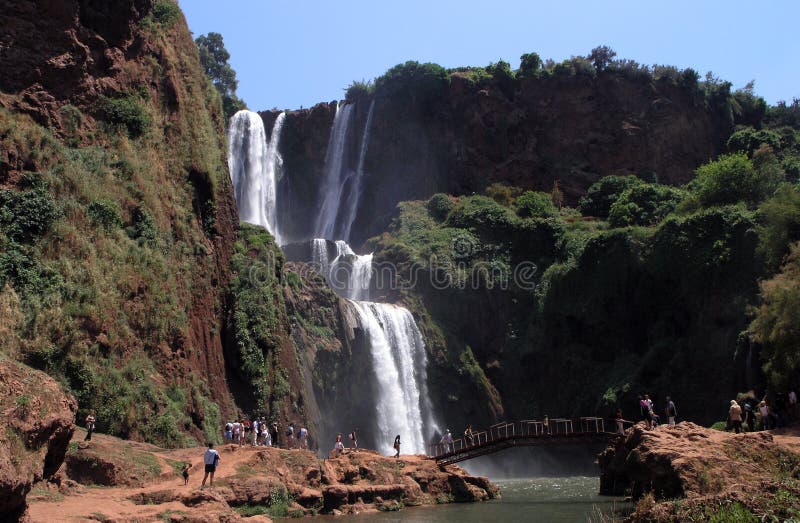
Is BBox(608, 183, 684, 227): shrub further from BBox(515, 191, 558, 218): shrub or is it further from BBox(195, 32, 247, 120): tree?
BBox(195, 32, 247, 120): tree

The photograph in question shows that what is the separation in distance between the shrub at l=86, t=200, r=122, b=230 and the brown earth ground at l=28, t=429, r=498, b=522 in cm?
830

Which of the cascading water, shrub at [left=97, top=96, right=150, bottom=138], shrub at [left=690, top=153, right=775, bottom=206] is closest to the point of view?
shrub at [left=97, top=96, right=150, bottom=138]

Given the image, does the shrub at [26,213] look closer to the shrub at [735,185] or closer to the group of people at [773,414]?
the group of people at [773,414]

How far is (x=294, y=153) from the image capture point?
73250mm

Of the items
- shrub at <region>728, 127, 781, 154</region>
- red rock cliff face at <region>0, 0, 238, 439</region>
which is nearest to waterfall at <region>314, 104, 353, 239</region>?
red rock cliff face at <region>0, 0, 238, 439</region>

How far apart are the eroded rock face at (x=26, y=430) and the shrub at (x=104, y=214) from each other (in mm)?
13323

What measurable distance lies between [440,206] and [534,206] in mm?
7675

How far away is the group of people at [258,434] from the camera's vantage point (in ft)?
92.9

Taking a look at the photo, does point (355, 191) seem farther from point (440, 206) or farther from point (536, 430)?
point (536, 430)

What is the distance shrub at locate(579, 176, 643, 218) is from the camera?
6172 cm

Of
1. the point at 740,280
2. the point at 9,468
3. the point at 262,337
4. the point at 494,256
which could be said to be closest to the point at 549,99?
the point at 494,256

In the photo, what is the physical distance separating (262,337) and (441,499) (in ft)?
35.3

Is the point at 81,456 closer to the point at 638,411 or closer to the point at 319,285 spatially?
the point at 319,285

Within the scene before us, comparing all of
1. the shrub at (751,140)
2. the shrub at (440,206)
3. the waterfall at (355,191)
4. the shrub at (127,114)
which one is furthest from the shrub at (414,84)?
the shrub at (127,114)
